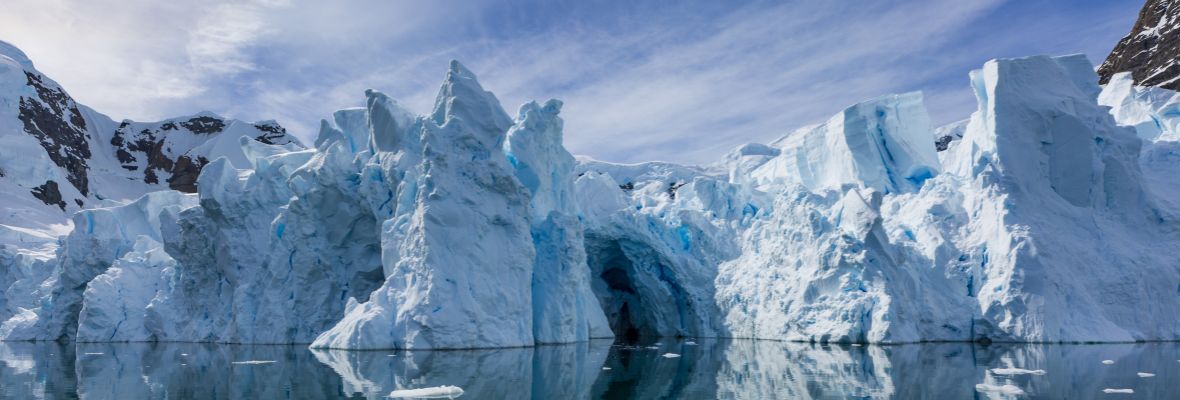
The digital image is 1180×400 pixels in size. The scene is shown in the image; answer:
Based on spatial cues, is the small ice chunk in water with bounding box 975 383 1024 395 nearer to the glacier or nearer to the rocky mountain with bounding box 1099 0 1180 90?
the glacier

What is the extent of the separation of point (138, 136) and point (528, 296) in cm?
7389

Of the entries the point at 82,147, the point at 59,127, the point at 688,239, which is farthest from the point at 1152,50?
the point at 82,147

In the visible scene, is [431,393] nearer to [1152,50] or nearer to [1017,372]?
[1017,372]

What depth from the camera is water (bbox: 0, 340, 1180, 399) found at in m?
9.32

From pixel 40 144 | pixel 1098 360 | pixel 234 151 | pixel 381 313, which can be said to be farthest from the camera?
pixel 234 151

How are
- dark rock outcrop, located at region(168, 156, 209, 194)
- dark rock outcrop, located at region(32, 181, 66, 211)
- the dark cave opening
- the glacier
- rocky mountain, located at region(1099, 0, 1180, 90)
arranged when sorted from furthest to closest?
dark rock outcrop, located at region(168, 156, 209, 194), dark rock outcrop, located at region(32, 181, 66, 211), rocky mountain, located at region(1099, 0, 1180, 90), the dark cave opening, the glacier

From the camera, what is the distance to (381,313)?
16094mm

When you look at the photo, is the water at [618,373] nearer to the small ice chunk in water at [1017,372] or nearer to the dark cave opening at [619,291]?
the small ice chunk in water at [1017,372]

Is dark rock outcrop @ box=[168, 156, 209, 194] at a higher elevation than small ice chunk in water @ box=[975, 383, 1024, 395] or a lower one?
higher

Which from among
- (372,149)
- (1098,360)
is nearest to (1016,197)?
(1098,360)

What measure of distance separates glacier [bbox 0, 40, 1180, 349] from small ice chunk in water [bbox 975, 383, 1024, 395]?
8.49 m

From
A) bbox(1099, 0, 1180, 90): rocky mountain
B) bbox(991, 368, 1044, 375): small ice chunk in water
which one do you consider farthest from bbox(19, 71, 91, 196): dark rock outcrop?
bbox(991, 368, 1044, 375): small ice chunk in water

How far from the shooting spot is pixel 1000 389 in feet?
29.6

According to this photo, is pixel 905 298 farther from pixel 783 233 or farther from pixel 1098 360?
pixel 1098 360
